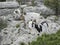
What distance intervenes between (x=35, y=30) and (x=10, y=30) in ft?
4.06

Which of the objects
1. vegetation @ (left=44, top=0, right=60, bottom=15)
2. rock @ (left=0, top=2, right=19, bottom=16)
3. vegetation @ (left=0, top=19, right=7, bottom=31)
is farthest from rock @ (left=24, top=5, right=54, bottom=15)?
vegetation @ (left=0, top=19, right=7, bottom=31)

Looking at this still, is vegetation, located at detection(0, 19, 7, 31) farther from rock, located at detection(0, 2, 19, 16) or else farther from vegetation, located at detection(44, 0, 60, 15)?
vegetation, located at detection(44, 0, 60, 15)

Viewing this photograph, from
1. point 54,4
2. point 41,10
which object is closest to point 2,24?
point 41,10

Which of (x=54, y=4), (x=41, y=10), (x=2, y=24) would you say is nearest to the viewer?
(x=2, y=24)

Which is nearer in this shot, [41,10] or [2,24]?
[2,24]

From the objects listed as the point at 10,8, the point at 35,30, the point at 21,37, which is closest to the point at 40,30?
the point at 35,30

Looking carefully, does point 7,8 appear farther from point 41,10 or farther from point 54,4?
point 54,4

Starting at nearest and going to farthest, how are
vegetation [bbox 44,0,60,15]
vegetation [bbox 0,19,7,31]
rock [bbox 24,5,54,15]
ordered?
vegetation [bbox 0,19,7,31] < rock [bbox 24,5,54,15] < vegetation [bbox 44,0,60,15]

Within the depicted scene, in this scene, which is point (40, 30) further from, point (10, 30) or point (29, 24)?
point (10, 30)

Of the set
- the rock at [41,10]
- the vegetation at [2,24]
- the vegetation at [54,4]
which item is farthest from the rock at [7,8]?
the vegetation at [54,4]

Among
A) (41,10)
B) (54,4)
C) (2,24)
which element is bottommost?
(2,24)

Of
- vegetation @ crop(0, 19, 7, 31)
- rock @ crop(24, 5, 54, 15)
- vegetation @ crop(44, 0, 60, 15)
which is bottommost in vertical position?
vegetation @ crop(0, 19, 7, 31)

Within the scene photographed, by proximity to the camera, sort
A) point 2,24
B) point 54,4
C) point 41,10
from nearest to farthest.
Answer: point 2,24
point 41,10
point 54,4

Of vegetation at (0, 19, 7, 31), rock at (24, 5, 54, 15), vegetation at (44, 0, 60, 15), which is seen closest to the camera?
vegetation at (0, 19, 7, 31)
